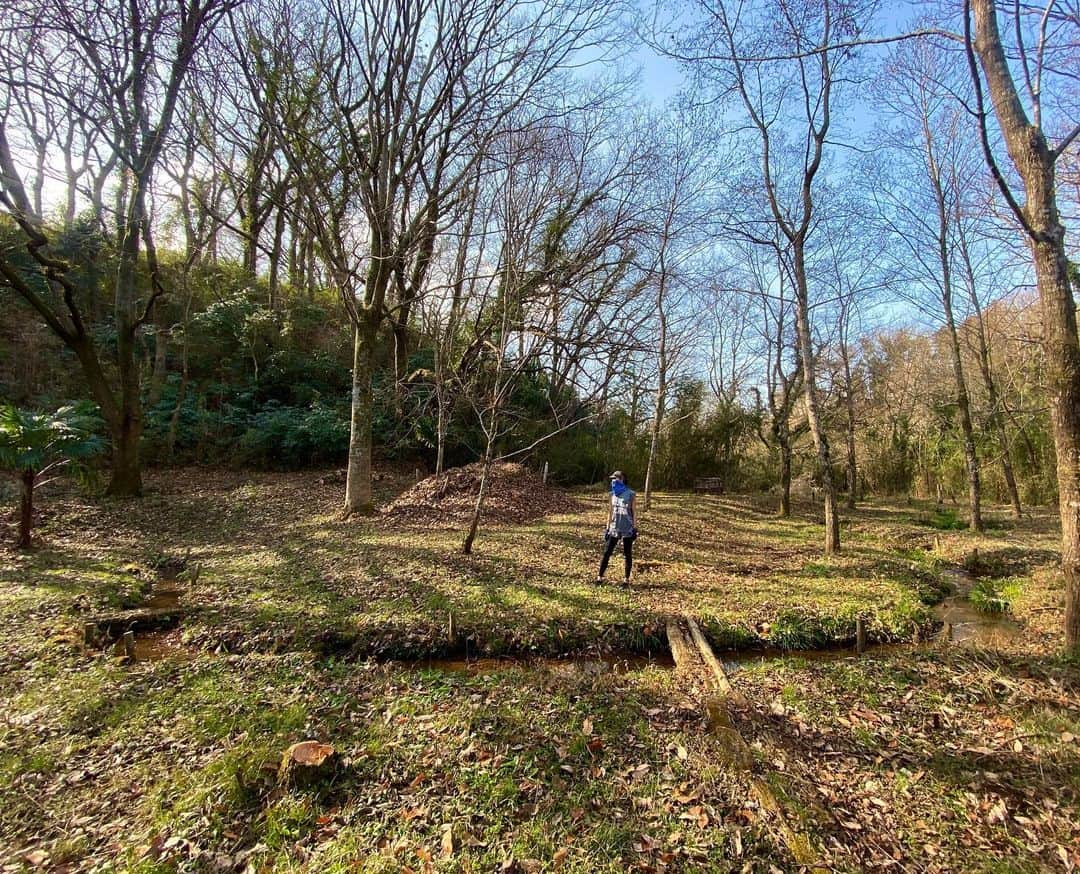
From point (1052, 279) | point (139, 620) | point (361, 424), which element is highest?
point (1052, 279)

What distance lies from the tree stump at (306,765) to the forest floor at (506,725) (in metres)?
0.06

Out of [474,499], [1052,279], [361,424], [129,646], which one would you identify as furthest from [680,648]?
[474,499]

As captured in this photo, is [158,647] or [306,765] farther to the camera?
[158,647]

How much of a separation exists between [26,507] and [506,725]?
8.37 meters

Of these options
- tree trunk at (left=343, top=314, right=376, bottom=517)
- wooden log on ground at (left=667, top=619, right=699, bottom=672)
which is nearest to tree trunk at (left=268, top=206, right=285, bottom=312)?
tree trunk at (left=343, top=314, right=376, bottom=517)

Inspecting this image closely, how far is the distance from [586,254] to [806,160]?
6.94 metres

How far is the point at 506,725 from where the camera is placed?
383cm

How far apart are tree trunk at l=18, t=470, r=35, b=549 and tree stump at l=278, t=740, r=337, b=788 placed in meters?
7.32

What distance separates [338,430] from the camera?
16.4 meters

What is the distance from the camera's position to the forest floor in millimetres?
2723

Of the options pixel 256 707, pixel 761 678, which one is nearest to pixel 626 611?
pixel 761 678

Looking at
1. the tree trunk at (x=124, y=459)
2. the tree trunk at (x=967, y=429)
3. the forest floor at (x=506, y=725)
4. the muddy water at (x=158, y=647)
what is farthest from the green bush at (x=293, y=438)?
the tree trunk at (x=967, y=429)

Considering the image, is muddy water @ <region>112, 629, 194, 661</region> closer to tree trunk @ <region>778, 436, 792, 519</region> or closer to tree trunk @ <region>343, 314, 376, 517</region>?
tree trunk @ <region>343, 314, 376, 517</region>

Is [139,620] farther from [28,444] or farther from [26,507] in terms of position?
[28,444]
